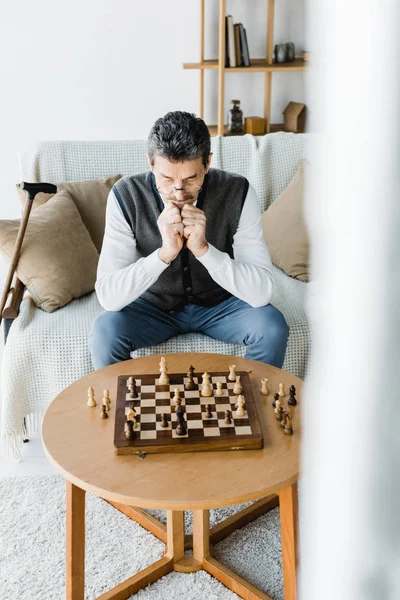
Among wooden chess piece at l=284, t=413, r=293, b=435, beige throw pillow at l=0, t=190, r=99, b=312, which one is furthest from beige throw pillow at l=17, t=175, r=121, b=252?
wooden chess piece at l=284, t=413, r=293, b=435

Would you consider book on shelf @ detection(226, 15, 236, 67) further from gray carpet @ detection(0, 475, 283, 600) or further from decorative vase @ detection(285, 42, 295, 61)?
gray carpet @ detection(0, 475, 283, 600)

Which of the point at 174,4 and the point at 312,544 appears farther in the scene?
the point at 174,4

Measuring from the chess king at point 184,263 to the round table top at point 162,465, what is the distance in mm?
443

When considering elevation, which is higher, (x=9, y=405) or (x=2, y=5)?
(x=2, y=5)

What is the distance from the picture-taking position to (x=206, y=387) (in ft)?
5.06

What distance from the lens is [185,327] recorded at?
2.14 meters

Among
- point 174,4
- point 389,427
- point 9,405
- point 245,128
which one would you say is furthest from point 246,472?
point 174,4

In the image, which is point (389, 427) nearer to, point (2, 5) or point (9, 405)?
point (9, 405)

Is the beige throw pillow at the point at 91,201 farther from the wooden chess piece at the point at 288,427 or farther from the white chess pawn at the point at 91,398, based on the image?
the wooden chess piece at the point at 288,427

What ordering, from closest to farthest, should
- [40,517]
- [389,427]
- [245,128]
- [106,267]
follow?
[389,427] → [40,517] → [106,267] → [245,128]

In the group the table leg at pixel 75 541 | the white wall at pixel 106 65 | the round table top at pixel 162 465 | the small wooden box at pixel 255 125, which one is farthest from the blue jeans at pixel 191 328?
the white wall at pixel 106 65

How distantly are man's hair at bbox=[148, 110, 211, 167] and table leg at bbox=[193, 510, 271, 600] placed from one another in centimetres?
94

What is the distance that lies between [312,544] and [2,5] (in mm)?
3662

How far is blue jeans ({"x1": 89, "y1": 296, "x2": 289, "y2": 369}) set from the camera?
1981 mm
